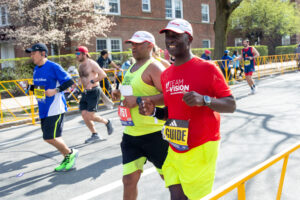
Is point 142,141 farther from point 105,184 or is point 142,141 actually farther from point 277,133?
point 277,133

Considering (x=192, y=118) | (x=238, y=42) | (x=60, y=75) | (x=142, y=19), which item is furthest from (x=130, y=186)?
(x=238, y=42)

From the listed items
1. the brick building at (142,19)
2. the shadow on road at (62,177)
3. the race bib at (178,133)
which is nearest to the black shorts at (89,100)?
the shadow on road at (62,177)

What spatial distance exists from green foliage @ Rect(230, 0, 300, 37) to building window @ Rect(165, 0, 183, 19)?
6509 millimetres

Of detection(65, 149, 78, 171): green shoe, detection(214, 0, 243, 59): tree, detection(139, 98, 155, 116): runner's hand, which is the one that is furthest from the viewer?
detection(214, 0, 243, 59): tree

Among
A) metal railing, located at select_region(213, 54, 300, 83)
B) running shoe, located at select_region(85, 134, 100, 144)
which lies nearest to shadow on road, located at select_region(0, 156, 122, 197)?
running shoe, located at select_region(85, 134, 100, 144)

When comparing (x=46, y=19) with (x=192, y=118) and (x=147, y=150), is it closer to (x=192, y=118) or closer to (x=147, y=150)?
(x=147, y=150)

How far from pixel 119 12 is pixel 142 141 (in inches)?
838

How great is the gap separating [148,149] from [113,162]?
2204 millimetres

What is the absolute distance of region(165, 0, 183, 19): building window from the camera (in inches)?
1070

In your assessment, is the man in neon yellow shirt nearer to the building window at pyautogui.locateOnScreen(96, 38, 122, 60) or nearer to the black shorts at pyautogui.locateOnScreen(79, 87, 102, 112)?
the black shorts at pyautogui.locateOnScreen(79, 87, 102, 112)

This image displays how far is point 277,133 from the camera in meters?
5.97

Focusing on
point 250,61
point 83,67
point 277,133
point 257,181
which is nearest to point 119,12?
point 250,61

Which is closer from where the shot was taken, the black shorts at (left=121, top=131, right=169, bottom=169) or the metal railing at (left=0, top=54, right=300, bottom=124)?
the black shorts at (left=121, top=131, right=169, bottom=169)

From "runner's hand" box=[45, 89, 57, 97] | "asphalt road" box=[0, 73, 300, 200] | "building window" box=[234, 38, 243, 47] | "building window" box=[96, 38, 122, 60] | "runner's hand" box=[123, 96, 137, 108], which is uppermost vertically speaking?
"building window" box=[234, 38, 243, 47]
